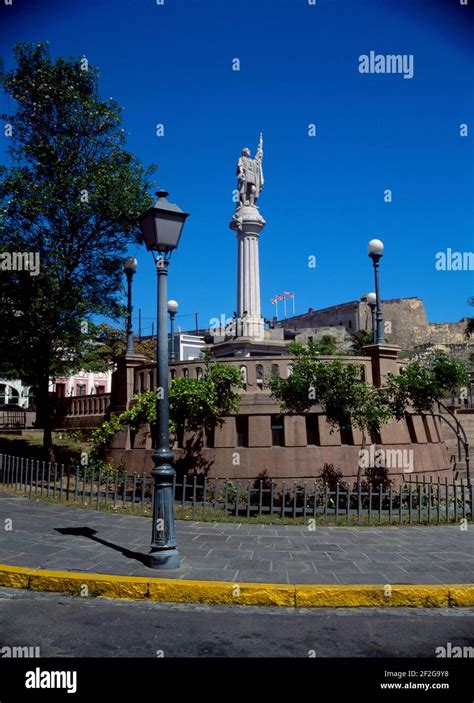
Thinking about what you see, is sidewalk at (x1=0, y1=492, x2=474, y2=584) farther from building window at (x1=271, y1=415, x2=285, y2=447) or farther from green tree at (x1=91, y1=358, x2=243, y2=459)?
building window at (x1=271, y1=415, x2=285, y2=447)

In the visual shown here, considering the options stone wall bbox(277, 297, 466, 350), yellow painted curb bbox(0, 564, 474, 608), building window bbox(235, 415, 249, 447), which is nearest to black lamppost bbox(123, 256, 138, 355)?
building window bbox(235, 415, 249, 447)

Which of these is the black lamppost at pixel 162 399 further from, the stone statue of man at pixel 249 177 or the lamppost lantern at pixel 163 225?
the stone statue of man at pixel 249 177

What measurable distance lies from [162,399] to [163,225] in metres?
2.16

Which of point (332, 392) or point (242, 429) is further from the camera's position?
point (242, 429)

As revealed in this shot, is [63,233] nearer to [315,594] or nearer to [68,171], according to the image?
[68,171]

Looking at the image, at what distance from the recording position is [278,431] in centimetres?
1230

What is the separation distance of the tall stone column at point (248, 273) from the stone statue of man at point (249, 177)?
0.99 m

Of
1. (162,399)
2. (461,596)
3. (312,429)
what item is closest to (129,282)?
(312,429)

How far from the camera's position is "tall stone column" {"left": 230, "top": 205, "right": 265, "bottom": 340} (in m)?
26.5

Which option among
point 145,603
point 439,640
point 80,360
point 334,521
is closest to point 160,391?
point 145,603

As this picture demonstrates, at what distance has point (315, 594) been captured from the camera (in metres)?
5.50

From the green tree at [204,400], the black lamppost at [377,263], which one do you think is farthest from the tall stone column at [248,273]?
the green tree at [204,400]

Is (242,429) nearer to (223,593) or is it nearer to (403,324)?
(223,593)

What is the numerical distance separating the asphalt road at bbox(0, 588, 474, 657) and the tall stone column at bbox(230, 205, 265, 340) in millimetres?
21217
